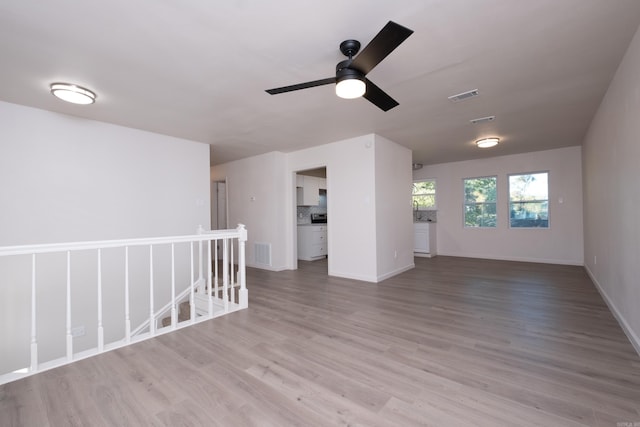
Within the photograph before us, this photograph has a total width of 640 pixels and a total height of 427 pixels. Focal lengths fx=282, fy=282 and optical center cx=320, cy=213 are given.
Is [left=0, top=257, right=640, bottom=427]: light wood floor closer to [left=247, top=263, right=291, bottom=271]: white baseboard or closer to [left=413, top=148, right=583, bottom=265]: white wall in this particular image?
[left=247, top=263, right=291, bottom=271]: white baseboard

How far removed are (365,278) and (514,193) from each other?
4.20 meters

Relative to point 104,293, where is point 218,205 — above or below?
above

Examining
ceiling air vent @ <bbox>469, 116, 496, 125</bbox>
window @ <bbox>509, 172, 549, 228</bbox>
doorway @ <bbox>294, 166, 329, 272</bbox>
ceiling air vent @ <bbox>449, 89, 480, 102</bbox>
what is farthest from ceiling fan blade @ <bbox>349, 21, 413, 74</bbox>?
window @ <bbox>509, 172, 549, 228</bbox>

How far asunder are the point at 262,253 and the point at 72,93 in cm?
386

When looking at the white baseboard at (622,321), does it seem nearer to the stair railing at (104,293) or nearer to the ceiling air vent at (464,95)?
the ceiling air vent at (464,95)

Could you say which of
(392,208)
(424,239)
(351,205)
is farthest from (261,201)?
(424,239)

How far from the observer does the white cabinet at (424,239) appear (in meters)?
6.87

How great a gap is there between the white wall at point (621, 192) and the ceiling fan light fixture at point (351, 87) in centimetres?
197

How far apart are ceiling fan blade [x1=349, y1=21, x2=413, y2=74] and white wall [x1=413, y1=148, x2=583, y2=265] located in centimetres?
574

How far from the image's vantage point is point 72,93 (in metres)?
2.70

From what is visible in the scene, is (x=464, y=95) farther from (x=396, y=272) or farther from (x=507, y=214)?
(x=507, y=214)

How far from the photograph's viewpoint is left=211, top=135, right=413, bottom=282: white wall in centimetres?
455

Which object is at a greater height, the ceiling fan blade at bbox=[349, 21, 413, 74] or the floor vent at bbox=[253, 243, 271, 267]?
the ceiling fan blade at bbox=[349, 21, 413, 74]

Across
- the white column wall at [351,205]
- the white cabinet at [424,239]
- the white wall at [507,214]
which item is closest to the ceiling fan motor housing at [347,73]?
the white column wall at [351,205]
